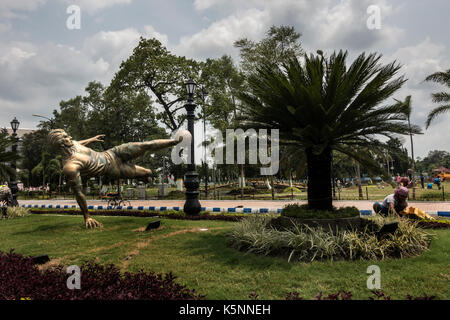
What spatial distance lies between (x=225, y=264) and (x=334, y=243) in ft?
6.27

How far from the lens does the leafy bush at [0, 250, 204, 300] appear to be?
312 cm

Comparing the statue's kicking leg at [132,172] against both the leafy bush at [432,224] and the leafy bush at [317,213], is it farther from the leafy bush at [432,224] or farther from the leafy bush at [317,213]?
the leafy bush at [432,224]

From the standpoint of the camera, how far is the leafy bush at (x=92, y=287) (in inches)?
123

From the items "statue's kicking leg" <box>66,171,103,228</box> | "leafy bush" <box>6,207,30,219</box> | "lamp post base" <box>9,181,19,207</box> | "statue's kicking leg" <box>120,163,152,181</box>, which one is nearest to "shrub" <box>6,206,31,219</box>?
"leafy bush" <box>6,207,30,219</box>

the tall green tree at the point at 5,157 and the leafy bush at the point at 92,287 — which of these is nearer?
the leafy bush at the point at 92,287

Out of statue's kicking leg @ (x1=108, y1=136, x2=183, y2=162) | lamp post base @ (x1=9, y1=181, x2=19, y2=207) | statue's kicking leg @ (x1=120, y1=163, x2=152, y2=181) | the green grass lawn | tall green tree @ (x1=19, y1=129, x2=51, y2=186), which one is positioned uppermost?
tall green tree @ (x1=19, y1=129, x2=51, y2=186)

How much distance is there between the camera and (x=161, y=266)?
15.4 feet

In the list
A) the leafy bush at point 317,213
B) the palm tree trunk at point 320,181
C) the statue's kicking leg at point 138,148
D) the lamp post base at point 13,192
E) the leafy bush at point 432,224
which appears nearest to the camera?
the leafy bush at point 317,213

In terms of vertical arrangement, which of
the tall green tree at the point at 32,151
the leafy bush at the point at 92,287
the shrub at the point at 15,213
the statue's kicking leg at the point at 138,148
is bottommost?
the shrub at the point at 15,213

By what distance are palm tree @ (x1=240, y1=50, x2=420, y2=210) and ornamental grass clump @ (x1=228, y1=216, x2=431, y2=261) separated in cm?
118

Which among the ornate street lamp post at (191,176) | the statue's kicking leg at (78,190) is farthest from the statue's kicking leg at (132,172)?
the ornate street lamp post at (191,176)

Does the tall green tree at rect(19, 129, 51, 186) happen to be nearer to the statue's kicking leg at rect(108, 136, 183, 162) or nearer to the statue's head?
the statue's head

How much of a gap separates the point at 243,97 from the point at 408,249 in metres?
4.61
